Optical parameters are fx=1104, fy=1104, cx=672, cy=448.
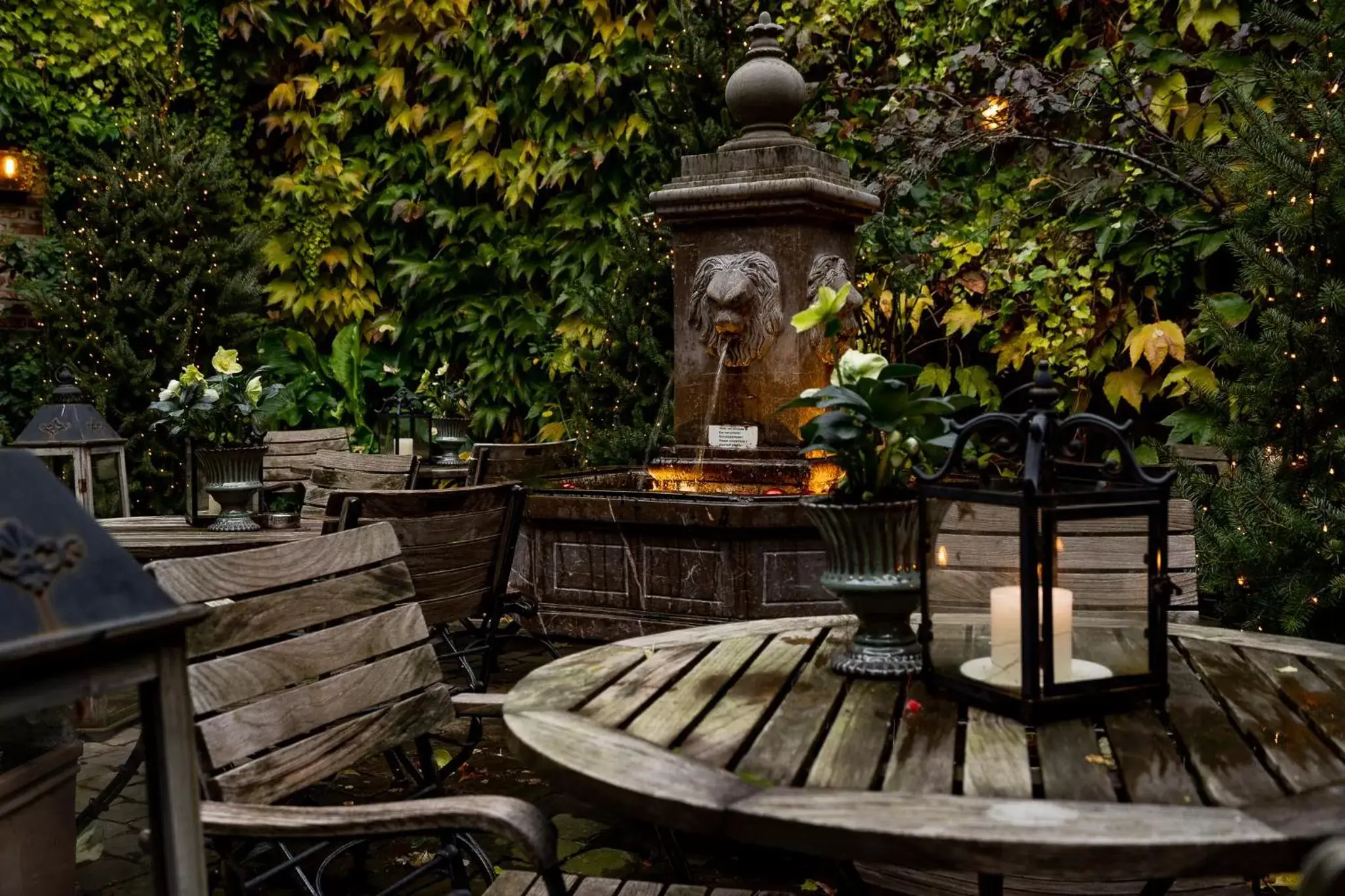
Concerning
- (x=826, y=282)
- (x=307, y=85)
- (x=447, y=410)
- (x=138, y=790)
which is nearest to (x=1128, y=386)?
(x=826, y=282)

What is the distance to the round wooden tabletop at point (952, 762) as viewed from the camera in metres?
1.02

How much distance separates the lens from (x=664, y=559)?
4.41 meters

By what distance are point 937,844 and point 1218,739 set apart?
1.60ft

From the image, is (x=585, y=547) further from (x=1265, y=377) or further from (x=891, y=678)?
(x=891, y=678)

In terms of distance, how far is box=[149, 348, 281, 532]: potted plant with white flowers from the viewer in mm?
3502

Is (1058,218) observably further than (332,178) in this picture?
No

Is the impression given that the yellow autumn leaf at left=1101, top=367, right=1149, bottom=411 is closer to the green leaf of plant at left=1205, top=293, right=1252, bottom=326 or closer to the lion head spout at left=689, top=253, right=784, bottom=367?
the green leaf of plant at left=1205, top=293, right=1252, bottom=326

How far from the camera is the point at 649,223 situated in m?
6.20

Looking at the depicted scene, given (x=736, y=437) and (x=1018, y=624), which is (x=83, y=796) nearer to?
(x=1018, y=624)

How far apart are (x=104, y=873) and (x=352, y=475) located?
9.31 feet

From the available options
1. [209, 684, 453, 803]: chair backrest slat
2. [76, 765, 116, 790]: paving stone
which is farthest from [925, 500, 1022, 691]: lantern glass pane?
[76, 765, 116, 790]: paving stone

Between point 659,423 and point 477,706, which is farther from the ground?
point 659,423

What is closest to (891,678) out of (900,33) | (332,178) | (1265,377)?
(1265,377)

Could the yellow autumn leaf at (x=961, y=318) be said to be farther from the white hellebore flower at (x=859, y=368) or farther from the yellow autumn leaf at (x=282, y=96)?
the yellow autumn leaf at (x=282, y=96)
